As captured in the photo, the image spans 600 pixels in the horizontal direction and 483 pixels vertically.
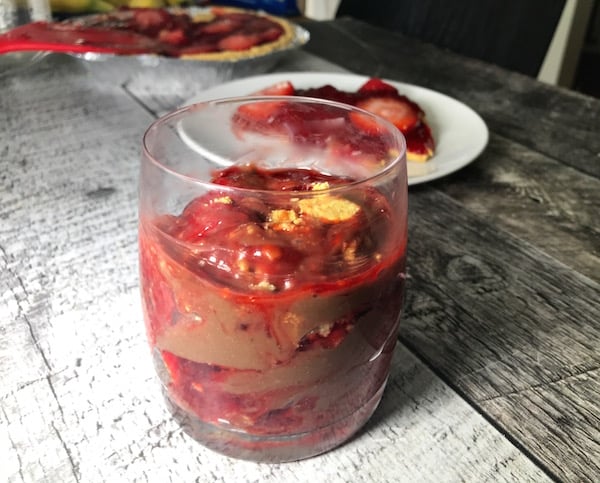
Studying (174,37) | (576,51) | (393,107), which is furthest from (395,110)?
→ (576,51)

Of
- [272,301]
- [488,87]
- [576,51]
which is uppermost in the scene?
[272,301]

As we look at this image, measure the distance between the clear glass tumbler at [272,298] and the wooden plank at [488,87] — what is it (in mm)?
538

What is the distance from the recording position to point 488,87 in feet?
3.75

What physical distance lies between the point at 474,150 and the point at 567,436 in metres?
0.46

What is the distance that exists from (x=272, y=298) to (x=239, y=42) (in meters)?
0.90

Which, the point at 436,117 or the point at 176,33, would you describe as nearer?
the point at 436,117

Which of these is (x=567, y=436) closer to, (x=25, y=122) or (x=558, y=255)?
(x=558, y=255)

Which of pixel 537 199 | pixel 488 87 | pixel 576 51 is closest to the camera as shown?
pixel 537 199

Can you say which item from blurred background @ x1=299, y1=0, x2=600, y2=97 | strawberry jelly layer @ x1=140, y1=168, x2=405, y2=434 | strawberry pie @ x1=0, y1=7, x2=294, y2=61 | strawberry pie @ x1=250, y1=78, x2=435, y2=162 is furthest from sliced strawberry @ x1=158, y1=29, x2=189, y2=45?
blurred background @ x1=299, y1=0, x2=600, y2=97

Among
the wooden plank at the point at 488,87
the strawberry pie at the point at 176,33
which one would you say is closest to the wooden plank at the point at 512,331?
the wooden plank at the point at 488,87

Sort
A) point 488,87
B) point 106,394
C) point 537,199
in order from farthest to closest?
point 488,87, point 537,199, point 106,394

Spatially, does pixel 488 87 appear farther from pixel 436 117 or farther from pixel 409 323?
pixel 409 323

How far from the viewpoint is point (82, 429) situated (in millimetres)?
440

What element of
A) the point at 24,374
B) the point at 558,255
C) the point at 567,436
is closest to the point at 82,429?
the point at 24,374
